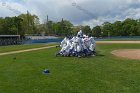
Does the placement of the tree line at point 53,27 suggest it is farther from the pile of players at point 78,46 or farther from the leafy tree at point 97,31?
the pile of players at point 78,46

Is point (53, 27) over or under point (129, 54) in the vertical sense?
over

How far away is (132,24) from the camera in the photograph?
14538 centimetres

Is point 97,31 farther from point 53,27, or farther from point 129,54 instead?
point 129,54

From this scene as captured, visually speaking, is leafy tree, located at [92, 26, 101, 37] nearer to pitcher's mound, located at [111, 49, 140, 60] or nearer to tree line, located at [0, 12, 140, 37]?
tree line, located at [0, 12, 140, 37]

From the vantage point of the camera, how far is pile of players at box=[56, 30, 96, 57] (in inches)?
1054

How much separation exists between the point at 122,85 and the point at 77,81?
2.05 m

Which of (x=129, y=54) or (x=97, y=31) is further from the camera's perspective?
(x=97, y=31)

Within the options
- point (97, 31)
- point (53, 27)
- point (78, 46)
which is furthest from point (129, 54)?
point (53, 27)

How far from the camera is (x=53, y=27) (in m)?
166

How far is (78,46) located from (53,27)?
461 feet

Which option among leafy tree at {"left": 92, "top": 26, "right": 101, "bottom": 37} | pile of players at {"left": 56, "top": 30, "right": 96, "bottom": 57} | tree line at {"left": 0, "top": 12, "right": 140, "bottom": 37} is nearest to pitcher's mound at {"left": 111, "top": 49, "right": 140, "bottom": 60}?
pile of players at {"left": 56, "top": 30, "right": 96, "bottom": 57}

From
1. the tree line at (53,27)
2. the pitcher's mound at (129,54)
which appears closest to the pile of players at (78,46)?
the pitcher's mound at (129,54)

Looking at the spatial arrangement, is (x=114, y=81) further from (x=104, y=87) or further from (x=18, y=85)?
(x=18, y=85)

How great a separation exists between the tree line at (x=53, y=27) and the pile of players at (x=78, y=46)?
8546 cm
